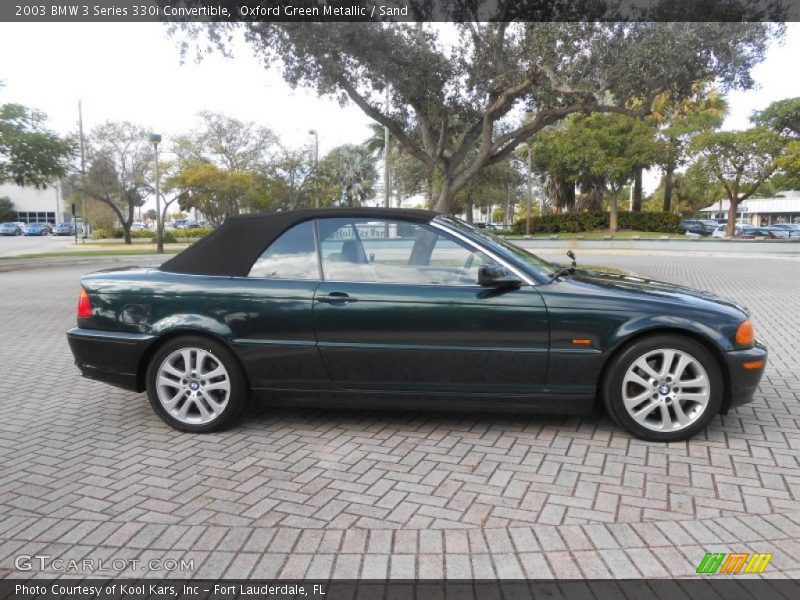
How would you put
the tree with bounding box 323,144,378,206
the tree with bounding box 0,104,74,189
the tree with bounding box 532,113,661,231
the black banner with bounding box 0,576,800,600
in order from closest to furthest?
1. the black banner with bounding box 0,576,800,600
2. the tree with bounding box 0,104,74,189
3. the tree with bounding box 532,113,661,231
4. the tree with bounding box 323,144,378,206

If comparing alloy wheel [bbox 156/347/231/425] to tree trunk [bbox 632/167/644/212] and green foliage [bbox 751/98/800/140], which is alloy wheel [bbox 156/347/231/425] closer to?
green foliage [bbox 751/98/800/140]

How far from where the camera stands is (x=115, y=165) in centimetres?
4141

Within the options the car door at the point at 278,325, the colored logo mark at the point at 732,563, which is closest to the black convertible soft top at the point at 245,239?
the car door at the point at 278,325

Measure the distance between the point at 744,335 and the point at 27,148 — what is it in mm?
22402

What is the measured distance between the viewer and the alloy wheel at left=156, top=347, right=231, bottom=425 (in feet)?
13.9

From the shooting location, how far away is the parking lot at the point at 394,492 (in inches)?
107

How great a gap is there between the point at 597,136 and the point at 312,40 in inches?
959

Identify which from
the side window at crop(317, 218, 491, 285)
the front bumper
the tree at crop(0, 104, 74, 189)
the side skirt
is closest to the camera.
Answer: the front bumper

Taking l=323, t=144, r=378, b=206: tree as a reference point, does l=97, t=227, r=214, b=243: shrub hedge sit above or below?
below

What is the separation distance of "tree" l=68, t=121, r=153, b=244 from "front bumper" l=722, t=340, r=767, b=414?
42.7m

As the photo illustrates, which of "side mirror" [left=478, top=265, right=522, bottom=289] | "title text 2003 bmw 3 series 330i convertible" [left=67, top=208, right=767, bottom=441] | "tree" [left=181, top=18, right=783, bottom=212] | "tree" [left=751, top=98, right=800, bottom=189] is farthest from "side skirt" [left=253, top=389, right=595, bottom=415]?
"tree" [left=751, top=98, right=800, bottom=189]

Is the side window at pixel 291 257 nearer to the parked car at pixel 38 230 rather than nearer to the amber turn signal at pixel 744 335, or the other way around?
the amber turn signal at pixel 744 335

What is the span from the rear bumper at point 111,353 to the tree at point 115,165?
40.1 m

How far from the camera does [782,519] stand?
299cm
